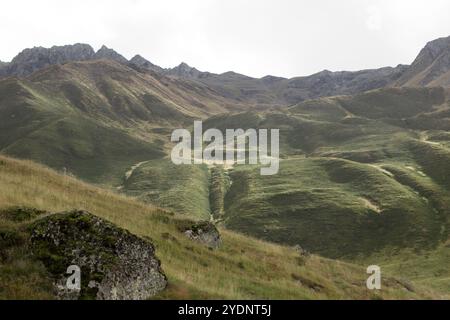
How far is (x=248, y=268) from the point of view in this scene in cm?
2739

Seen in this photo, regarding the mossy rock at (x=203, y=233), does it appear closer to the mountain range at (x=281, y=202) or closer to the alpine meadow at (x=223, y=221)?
the alpine meadow at (x=223, y=221)

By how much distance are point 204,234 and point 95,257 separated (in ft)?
50.8

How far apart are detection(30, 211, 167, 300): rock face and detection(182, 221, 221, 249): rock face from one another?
13102 mm

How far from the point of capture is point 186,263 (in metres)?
23.8

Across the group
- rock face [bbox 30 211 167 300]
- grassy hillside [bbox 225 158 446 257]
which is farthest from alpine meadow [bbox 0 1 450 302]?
grassy hillside [bbox 225 158 446 257]

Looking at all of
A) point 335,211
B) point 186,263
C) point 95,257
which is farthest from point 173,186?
point 95,257

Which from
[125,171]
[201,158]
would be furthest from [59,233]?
[201,158]

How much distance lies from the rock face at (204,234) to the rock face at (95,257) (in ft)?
43.0

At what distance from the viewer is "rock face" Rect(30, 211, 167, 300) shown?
15.2m

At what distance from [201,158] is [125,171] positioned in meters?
33.9

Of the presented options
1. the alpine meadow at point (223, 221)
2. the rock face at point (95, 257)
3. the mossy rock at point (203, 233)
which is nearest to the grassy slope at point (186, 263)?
the alpine meadow at point (223, 221)

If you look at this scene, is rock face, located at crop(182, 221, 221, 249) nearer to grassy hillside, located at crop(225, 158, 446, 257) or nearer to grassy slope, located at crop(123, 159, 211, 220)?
grassy hillside, located at crop(225, 158, 446, 257)
